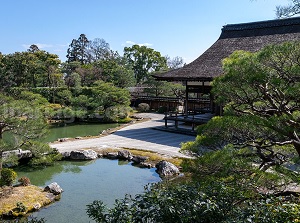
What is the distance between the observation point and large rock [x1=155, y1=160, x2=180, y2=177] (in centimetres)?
864

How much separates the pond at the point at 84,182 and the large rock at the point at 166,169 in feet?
0.65

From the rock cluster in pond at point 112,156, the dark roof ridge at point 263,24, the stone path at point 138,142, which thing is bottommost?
the rock cluster in pond at point 112,156

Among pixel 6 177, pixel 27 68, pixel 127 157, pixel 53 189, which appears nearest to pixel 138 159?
pixel 127 157

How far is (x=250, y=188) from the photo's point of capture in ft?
11.4

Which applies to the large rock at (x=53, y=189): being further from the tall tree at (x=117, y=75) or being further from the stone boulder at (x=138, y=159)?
the tall tree at (x=117, y=75)

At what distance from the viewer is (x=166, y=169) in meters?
8.74

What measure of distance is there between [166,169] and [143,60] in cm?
2616

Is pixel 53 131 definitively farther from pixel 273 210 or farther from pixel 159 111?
pixel 273 210

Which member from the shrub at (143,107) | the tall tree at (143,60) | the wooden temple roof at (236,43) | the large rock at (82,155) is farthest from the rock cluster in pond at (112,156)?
the tall tree at (143,60)

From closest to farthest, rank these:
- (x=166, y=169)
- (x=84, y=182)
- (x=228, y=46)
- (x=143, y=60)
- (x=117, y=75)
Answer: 1. (x=84, y=182)
2. (x=166, y=169)
3. (x=228, y=46)
4. (x=117, y=75)
5. (x=143, y=60)

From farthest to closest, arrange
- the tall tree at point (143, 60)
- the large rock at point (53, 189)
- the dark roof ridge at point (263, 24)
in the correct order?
the tall tree at point (143, 60) → the dark roof ridge at point (263, 24) → the large rock at point (53, 189)

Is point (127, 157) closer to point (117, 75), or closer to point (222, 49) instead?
point (222, 49)

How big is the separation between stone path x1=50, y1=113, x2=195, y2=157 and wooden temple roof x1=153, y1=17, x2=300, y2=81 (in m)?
2.76

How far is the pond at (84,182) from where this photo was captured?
6.30 meters
